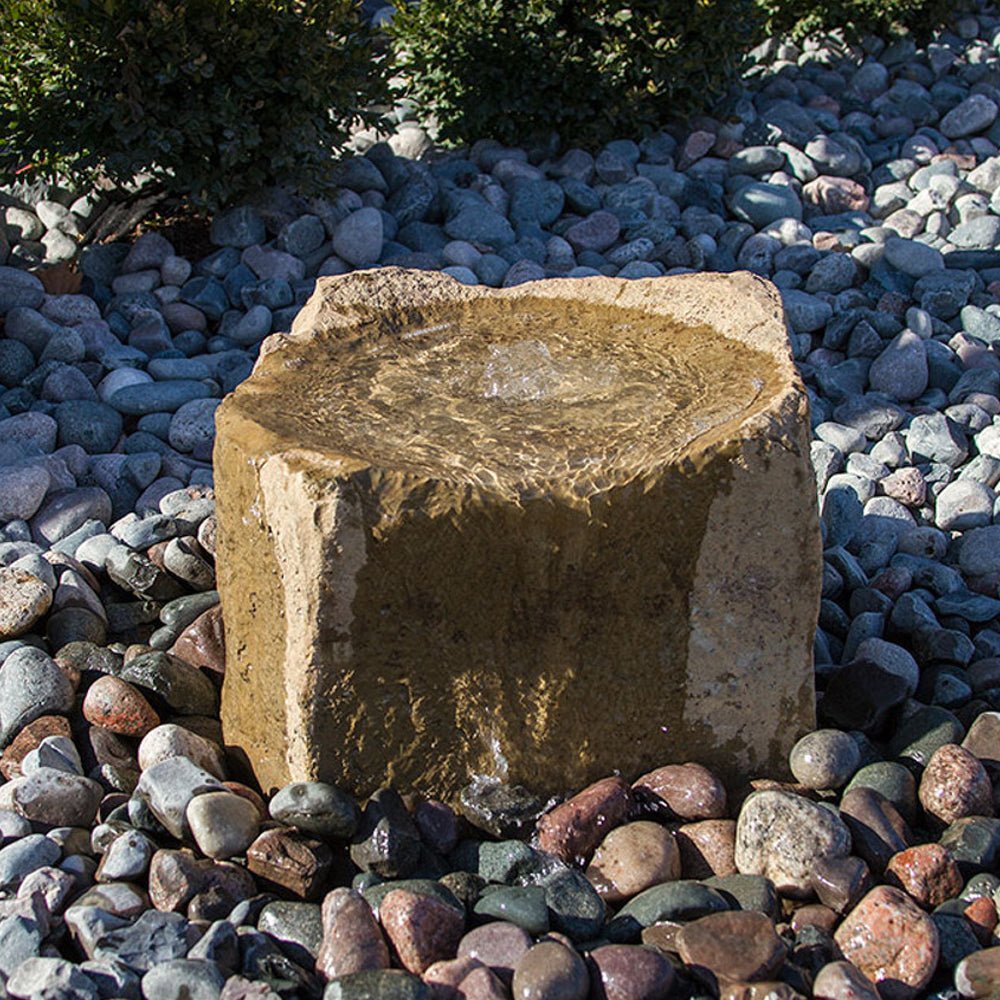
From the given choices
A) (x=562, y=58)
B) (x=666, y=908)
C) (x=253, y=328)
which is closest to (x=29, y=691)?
(x=666, y=908)

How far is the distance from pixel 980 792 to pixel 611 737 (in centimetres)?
76

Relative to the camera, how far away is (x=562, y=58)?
5.87 meters

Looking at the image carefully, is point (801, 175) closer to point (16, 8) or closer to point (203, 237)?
point (203, 237)

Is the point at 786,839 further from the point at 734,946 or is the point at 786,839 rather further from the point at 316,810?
the point at 316,810

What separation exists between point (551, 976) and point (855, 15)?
6029 mm

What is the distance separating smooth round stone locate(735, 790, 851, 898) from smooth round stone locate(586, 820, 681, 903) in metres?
0.14

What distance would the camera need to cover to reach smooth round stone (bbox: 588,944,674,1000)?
224cm

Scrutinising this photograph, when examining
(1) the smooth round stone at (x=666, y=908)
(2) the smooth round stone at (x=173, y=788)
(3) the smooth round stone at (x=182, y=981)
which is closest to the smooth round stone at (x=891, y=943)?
(1) the smooth round stone at (x=666, y=908)

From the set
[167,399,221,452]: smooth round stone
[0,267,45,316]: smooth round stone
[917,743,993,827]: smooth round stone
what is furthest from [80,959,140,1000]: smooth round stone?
[0,267,45,316]: smooth round stone

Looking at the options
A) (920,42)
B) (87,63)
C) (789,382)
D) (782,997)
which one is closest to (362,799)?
(782,997)

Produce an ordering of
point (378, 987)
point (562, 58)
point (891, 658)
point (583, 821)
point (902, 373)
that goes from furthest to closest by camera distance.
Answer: point (562, 58)
point (902, 373)
point (891, 658)
point (583, 821)
point (378, 987)

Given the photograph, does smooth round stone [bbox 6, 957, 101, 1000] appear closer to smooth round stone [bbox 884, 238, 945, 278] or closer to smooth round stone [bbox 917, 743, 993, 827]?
smooth round stone [bbox 917, 743, 993, 827]

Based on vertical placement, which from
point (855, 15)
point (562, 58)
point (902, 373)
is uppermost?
point (562, 58)

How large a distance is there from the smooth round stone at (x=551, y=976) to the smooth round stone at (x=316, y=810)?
47cm
